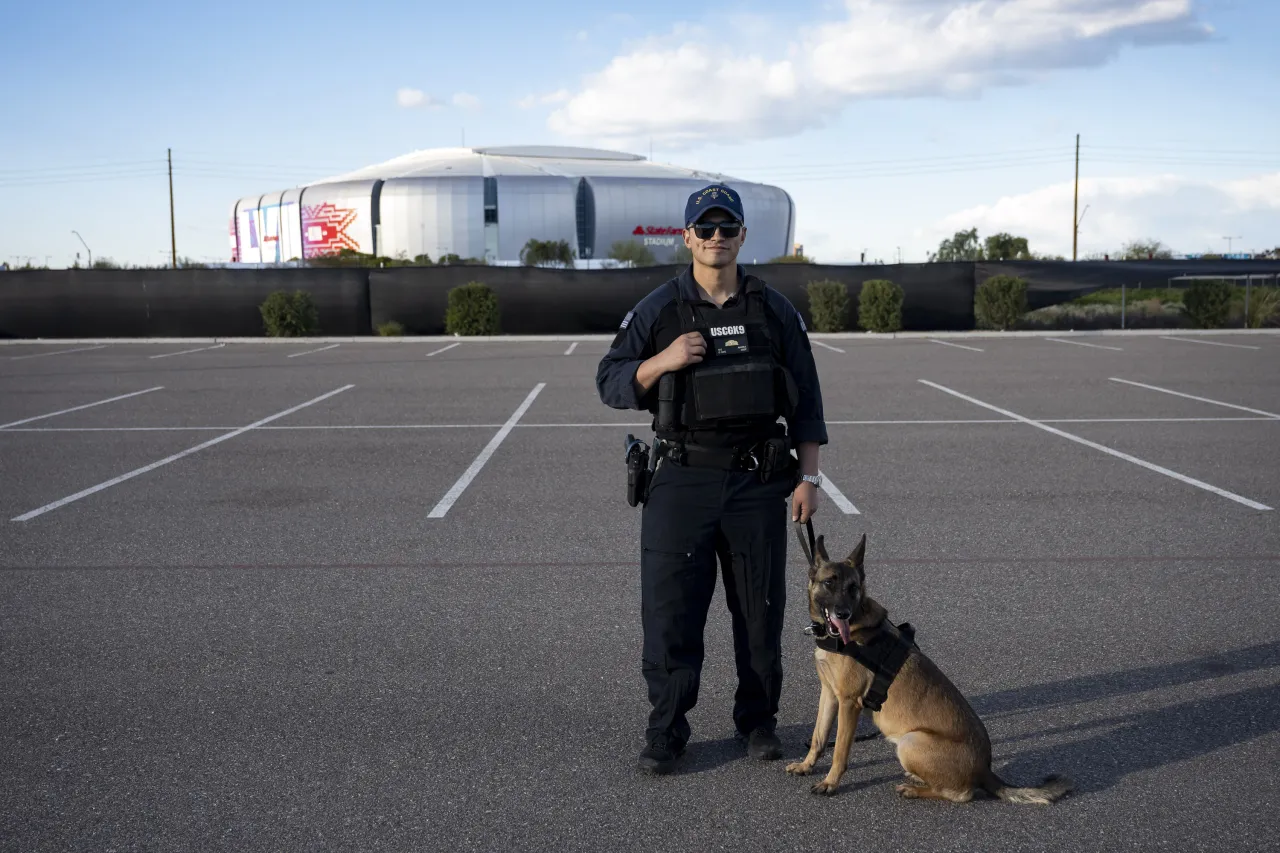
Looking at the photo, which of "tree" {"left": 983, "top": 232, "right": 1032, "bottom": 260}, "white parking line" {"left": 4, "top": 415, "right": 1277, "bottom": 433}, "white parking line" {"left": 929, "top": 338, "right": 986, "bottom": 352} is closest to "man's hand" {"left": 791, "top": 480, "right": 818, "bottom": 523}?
"white parking line" {"left": 4, "top": 415, "right": 1277, "bottom": 433}

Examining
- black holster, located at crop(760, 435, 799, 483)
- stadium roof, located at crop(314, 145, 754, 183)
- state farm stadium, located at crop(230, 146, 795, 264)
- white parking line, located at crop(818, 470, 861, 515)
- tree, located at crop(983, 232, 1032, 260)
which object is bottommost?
white parking line, located at crop(818, 470, 861, 515)

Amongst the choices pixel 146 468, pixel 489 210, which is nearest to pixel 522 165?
pixel 489 210

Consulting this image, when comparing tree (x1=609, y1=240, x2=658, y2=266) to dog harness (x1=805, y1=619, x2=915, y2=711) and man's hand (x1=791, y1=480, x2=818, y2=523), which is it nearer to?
man's hand (x1=791, y1=480, x2=818, y2=523)

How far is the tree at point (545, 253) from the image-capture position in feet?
285

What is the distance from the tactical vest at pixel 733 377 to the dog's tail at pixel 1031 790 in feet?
4.29

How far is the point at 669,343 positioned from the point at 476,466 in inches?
236

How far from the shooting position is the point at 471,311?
28.1 meters

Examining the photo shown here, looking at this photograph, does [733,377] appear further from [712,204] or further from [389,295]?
[389,295]

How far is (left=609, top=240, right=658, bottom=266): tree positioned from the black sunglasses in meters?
80.9

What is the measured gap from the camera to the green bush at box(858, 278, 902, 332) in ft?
90.7

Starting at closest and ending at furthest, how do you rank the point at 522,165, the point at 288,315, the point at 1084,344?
the point at 1084,344, the point at 288,315, the point at 522,165

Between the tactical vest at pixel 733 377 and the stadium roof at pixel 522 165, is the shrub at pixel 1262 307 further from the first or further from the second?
the stadium roof at pixel 522 165

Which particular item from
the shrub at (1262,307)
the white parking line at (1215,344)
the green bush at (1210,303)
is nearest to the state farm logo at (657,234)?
the green bush at (1210,303)

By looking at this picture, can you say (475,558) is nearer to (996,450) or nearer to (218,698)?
(218,698)
